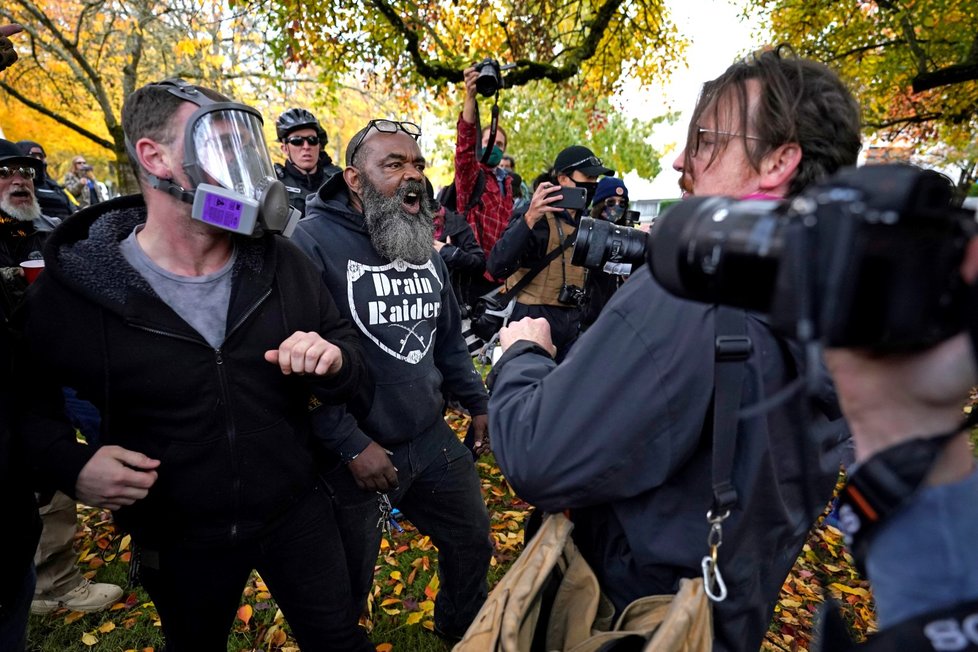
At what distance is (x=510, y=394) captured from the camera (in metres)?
1.44

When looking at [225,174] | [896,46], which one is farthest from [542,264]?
[896,46]

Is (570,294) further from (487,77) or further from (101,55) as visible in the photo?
(101,55)

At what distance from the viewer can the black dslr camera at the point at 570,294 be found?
4574 mm

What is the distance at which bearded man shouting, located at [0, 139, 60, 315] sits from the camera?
355 cm

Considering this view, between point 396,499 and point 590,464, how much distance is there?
62.6 inches

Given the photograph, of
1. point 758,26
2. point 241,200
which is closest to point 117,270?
point 241,200

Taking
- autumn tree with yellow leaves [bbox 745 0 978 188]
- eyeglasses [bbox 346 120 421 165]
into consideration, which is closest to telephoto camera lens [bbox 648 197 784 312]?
eyeglasses [bbox 346 120 421 165]

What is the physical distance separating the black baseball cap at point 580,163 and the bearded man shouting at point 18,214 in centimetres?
390

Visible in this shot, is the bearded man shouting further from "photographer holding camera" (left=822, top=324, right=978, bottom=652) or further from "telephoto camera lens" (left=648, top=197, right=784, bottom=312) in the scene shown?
"photographer holding camera" (left=822, top=324, right=978, bottom=652)

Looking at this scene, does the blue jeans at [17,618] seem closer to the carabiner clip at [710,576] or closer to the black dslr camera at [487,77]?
the carabiner clip at [710,576]

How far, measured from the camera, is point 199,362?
72.1 inches

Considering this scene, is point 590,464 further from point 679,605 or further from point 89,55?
point 89,55

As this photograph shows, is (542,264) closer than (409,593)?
No

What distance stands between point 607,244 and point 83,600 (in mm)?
3713
